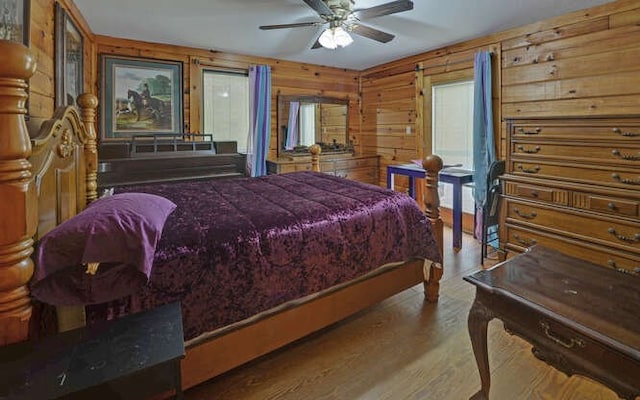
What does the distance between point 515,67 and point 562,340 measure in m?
3.39

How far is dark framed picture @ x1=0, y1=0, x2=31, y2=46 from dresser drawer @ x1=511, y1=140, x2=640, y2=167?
11.2ft

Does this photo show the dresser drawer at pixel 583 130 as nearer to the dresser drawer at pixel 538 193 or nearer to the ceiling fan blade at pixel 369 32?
the dresser drawer at pixel 538 193

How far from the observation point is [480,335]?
1.47 m

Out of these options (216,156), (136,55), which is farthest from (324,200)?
(136,55)

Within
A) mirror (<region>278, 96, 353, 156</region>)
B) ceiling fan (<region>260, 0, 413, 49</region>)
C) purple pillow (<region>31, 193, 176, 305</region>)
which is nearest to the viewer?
purple pillow (<region>31, 193, 176, 305</region>)

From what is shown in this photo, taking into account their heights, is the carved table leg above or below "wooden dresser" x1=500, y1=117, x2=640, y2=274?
below

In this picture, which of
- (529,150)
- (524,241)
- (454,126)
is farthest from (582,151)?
(454,126)

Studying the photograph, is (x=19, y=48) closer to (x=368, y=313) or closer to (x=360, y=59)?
(x=368, y=313)

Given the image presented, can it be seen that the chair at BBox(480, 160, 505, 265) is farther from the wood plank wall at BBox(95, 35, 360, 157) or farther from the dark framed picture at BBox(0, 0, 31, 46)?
the dark framed picture at BBox(0, 0, 31, 46)

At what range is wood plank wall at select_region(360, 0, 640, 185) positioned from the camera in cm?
295

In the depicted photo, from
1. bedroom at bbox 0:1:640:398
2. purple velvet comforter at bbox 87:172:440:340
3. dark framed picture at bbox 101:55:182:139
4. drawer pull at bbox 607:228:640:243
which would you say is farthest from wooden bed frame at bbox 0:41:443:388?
dark framed picture at bbox 101:55:182:139

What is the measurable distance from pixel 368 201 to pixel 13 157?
67.2 inches

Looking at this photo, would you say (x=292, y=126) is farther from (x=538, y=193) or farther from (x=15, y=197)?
(x=15, y=197)

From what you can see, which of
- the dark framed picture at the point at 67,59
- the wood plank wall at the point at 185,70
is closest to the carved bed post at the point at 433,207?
the wood plank wall at the point at 185,70
